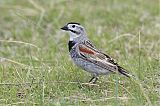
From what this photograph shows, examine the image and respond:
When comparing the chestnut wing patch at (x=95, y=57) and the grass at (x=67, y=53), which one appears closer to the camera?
the grass at (x=67, y=53)

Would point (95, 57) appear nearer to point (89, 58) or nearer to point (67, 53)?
point (89, 58)

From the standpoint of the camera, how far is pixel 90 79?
6680mm

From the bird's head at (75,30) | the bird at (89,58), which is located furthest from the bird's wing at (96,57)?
the bird's head at (75,30)

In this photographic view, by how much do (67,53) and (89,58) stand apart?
166 cm

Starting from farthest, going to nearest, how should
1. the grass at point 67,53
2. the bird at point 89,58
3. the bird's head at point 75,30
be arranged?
the bird's head at point 75,30
the bird at point 89,58
the grass at point 67,53

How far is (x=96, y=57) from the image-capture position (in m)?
6.33

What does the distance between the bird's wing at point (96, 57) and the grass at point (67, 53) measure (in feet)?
0.65

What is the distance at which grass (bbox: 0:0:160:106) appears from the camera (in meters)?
5.95

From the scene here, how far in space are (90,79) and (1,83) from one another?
3.09 ft

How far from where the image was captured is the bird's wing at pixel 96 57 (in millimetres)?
6208

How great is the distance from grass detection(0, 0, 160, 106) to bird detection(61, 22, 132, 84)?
0.14 m

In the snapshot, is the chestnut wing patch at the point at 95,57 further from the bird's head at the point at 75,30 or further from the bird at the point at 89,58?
the bird's head at the point at 75,30

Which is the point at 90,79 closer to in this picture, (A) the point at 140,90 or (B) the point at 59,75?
(B) the point at 59,75

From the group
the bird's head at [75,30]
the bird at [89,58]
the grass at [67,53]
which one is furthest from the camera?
the bird's head at [75,30]
